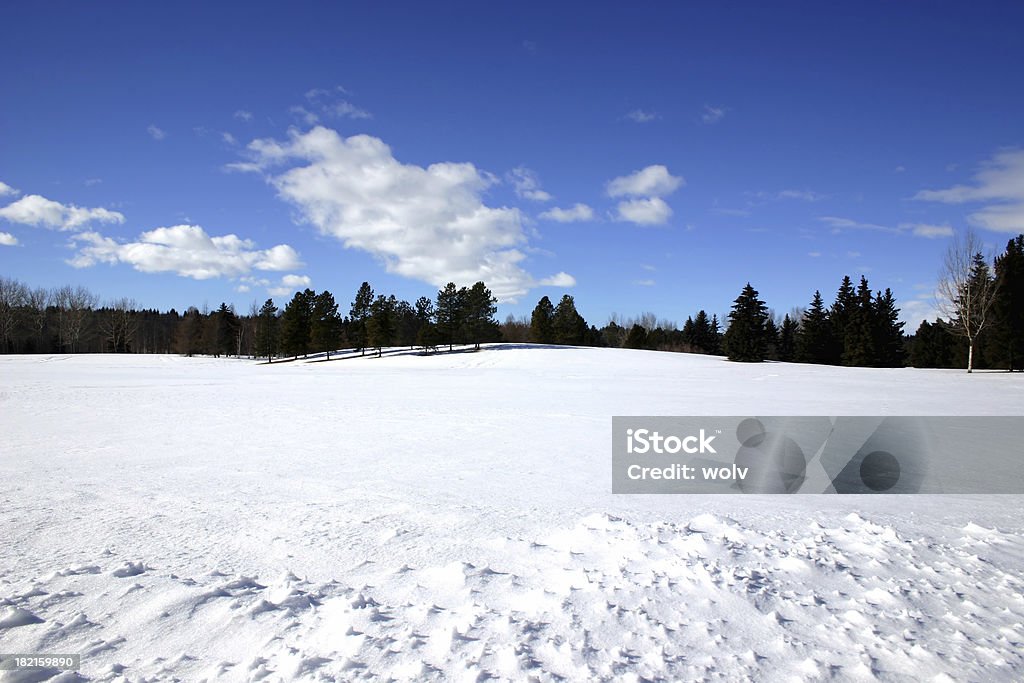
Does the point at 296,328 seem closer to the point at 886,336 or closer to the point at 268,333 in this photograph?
the point at 268,333

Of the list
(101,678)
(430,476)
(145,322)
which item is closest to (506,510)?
(430,476)

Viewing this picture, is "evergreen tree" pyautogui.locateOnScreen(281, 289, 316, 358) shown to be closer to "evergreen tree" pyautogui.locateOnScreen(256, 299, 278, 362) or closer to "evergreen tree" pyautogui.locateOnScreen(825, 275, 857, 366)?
"evergreen tree" pyautogui.locateOnScreen(256, 299, 278, 362)

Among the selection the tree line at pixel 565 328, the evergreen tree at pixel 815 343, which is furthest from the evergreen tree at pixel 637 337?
the evergreen tree at pixel 815 343

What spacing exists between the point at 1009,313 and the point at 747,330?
1709cm

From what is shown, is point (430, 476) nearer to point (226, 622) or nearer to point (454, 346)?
point (226, 622)

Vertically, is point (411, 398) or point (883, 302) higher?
point (883, 302)

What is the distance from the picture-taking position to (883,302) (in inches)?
2041

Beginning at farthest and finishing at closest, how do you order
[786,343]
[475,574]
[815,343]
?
[786,343] < [815,343] < [475,574]

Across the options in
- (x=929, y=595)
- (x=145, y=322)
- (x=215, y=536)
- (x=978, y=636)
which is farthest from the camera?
(x=145, y=322)

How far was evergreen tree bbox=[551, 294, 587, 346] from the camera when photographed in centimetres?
7581

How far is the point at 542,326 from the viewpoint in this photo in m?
73.7

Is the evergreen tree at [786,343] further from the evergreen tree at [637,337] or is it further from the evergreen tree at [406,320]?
the evergreen tree at [406,320]

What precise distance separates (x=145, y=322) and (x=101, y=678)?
391 ft

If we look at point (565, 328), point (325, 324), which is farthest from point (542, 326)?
point (325, 324)
